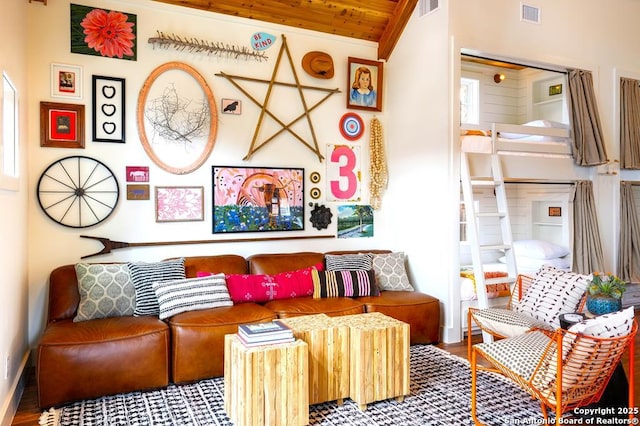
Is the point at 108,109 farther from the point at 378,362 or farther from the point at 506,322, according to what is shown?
the point at 506,322

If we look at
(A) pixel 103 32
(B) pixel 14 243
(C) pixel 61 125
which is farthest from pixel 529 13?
(B) pixel 14 243

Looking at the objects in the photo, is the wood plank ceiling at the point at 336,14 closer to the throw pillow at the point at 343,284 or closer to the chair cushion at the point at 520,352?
the throw pillow at the point at 343,284

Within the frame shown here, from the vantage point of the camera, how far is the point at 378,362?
286cm

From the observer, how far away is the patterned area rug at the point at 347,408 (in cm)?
269

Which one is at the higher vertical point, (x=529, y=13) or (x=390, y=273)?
(x=529, y=13)

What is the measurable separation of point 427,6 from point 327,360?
11.2 ft

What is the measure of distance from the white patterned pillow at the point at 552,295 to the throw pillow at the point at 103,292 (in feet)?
9.78

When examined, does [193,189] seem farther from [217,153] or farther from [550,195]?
[550,195]

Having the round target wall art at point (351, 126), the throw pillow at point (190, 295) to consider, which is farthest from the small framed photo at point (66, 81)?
the round target wall art at point (351, 126)

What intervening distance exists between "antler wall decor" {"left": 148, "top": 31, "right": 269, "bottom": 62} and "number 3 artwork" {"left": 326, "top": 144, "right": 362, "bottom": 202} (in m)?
1.17

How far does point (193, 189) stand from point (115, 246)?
2.63 ft

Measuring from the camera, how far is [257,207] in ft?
14.3

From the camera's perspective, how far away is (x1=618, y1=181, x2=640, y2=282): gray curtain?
5.14 m

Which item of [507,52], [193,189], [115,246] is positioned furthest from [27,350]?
[507,52]
